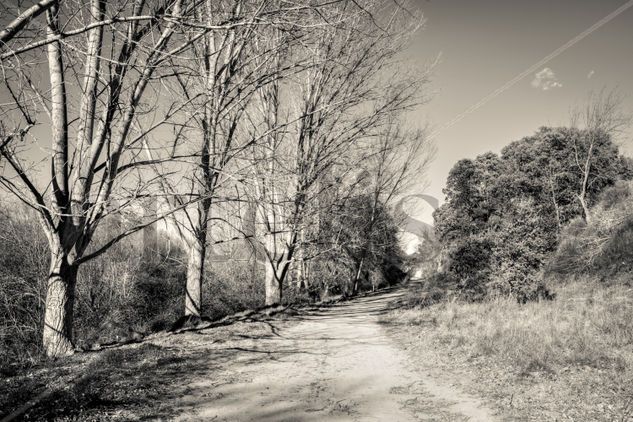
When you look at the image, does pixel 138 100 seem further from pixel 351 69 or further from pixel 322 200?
pixel 322 200

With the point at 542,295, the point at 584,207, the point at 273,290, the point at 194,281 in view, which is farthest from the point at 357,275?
the point at 194,281

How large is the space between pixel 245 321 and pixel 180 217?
280cm

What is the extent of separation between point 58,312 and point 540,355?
6.50 m

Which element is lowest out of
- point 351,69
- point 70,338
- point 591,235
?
point 70,338

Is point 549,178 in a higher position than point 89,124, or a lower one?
higher

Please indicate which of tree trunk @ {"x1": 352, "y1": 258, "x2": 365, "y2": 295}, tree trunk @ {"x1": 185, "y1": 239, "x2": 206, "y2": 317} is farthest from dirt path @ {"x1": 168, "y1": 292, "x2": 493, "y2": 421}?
tree trunk @ {"x1": 352, "y1": 258, "x2": 365, "y2": 295}

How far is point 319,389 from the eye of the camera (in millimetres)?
4621

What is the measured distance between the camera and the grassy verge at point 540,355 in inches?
161

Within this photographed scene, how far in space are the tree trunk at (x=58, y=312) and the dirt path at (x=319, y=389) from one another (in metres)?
1.91

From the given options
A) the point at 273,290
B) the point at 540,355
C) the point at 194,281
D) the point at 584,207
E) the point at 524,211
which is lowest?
the point at 540,355

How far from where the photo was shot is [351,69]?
11.7m

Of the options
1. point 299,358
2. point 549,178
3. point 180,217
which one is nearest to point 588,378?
point 299,358

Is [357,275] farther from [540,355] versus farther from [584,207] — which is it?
[540,355]

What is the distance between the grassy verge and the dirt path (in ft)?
1.65
